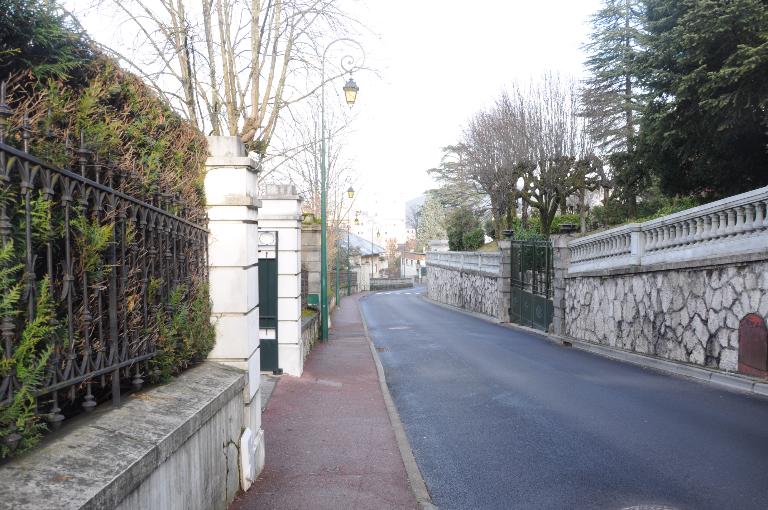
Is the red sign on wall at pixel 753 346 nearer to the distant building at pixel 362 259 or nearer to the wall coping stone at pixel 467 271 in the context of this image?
the wall coping stone at pixel 467 271

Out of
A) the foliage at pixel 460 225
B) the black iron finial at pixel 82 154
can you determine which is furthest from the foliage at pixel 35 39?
the foliage at pixel 460 225

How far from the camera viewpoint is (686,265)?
1155 centimetres

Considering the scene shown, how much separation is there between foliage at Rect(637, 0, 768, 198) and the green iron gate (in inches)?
172

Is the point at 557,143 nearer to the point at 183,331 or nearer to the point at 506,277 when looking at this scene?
the point at 506,277

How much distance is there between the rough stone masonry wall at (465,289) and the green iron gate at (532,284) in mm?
2327

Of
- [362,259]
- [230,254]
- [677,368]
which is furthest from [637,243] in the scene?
[362,259]

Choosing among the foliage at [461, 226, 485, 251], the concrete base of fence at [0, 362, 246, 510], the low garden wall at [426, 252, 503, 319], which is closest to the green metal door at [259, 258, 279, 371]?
the concrete base of fence at [0, 362, 246, 510]

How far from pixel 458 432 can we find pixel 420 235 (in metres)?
87.9

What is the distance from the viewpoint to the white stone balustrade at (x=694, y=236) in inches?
387

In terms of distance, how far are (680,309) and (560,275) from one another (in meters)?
7.08

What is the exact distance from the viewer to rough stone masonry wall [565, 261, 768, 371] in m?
10.0

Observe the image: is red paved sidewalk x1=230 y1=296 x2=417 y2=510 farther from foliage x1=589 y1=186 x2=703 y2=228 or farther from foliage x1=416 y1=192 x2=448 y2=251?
foliage x1=416 y1=192 x2=448 y2=251

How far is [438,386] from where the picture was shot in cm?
1075

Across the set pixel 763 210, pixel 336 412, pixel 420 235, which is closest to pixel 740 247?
pixel 763 210
